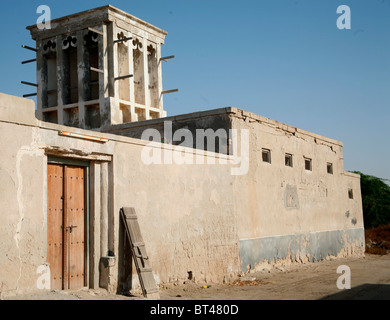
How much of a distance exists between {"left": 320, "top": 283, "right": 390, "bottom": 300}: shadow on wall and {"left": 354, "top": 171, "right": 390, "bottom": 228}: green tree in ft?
76.1

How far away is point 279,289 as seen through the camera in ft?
36.7

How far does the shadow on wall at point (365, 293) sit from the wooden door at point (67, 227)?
192 inches

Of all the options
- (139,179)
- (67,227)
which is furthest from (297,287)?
(67,227)

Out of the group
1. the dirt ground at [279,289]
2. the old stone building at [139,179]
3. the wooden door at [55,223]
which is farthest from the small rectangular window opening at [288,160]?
the wooden door at [55,223]

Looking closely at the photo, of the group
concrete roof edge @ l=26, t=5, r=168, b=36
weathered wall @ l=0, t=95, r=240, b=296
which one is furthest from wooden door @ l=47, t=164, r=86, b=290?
concrete roof edge @ l=26, t=5, r=168, b=36

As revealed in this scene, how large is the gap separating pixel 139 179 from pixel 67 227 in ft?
6.27

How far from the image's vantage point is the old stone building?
7727mm

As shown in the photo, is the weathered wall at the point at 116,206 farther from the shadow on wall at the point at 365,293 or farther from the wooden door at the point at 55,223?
the shadow on wall at the point at 365,293

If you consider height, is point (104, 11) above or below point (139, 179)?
above

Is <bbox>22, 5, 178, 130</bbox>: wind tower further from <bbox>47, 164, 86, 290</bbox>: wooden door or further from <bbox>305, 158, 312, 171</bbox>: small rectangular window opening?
<bbox>47, 164, 86, 290</bbox>: wooden door

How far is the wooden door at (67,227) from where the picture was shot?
8.32m

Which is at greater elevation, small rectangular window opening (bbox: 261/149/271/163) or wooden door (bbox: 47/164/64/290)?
small rectangular window opening (bbox: 261/149/271/163)

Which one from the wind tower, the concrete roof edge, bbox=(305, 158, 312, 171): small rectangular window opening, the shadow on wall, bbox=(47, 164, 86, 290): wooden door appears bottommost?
the shadow on wall

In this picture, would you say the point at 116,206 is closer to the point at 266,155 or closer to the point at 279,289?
the point at 279,289
